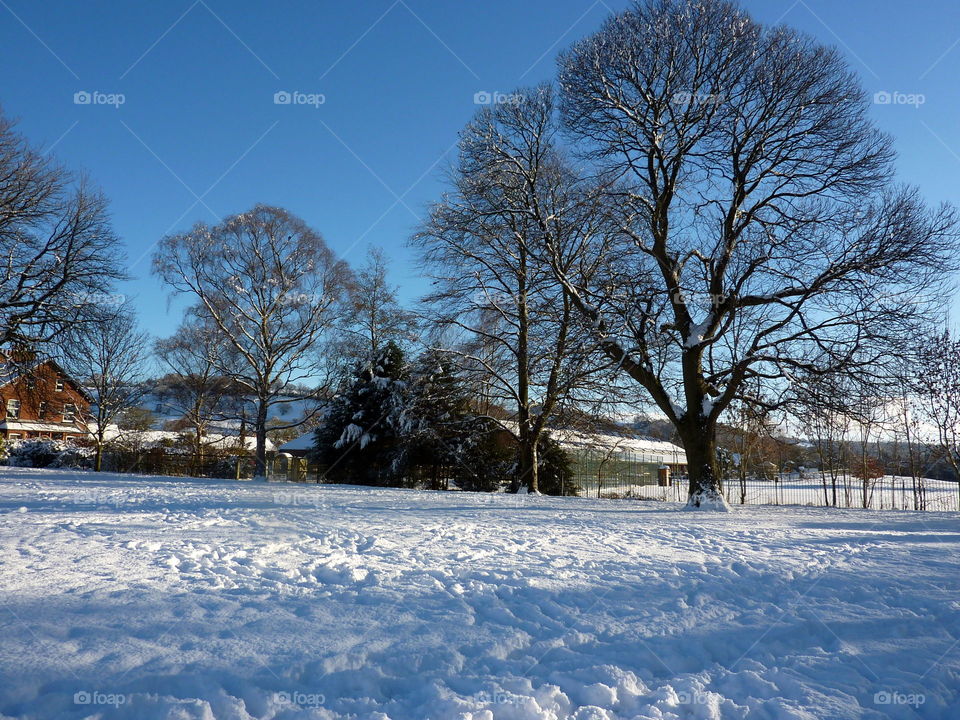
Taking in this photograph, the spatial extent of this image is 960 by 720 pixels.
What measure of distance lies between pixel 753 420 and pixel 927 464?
15.6 meters

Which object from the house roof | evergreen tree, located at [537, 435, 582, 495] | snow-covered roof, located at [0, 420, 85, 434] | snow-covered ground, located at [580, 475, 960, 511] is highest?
the house roof

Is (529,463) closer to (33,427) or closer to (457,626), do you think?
(457,626)

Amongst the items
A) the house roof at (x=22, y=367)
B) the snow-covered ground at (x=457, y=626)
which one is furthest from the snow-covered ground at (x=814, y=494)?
the house roof at (x=22, y=367)

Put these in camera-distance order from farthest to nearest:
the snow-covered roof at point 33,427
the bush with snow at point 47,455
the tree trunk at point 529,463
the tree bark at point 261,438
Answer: the snow-covered roof at point 33,427, the bush with snow at point 47,455, the tree bark at point 261,438, the tree trunk at point 529,463

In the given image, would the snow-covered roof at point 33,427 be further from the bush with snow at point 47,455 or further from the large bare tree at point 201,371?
the bush with snow at point 47,455

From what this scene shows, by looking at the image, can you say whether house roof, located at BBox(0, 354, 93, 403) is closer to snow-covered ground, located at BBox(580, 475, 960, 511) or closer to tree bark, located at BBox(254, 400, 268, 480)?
tree bark, located at BBox(254, 400, 268, 480)

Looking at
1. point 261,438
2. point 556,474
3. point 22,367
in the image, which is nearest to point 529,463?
point 556,474

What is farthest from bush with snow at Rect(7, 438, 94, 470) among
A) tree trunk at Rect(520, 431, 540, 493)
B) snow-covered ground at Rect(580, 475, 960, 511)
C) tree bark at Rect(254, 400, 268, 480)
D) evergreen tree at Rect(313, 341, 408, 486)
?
snow-covered ground at Rect(580, 475, 960, 511)

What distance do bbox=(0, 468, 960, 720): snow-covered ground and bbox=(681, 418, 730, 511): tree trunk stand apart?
5.95 m

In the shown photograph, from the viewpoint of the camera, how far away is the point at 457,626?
4844mm

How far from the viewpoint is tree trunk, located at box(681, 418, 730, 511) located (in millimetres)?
14617

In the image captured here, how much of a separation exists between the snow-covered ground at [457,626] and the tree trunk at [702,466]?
234 inches

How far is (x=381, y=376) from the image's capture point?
86.8ft

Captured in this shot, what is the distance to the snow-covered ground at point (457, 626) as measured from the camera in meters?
3.77
